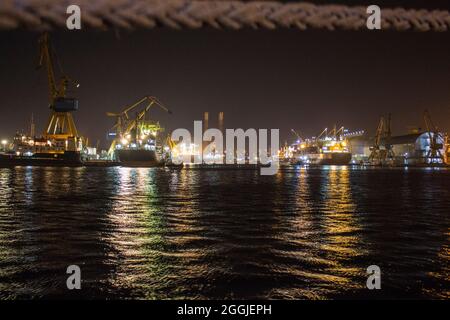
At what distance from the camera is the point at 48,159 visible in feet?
370

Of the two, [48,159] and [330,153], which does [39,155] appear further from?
[330,153]

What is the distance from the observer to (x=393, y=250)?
10.1 m

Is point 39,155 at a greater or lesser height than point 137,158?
greater

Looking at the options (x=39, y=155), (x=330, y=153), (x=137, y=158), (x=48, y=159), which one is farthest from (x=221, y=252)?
(x=330, y=153)

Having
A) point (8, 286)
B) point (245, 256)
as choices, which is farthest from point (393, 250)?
Result: point (8, 286)

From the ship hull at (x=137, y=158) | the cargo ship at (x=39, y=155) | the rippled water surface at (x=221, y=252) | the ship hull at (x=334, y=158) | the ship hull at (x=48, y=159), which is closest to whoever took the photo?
the rippled water surface at (x=221, y=252)

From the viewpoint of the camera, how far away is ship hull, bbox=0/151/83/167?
106300mm

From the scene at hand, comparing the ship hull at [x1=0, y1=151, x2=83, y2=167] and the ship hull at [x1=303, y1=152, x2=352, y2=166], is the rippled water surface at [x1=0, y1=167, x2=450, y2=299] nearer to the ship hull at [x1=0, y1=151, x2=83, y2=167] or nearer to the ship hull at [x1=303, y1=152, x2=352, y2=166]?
the ship hull at [x1=0, y1=151, x2=83, y2=167]

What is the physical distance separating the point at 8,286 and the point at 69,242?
377 centimetres

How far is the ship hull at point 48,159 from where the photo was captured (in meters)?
106

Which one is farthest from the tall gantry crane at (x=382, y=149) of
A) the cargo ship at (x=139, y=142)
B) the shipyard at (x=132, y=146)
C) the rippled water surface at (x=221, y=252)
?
the rippled water surface at (x=221, y=252)

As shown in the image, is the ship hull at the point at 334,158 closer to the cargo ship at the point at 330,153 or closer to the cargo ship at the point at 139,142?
the cargo ship at the point at 330,153
